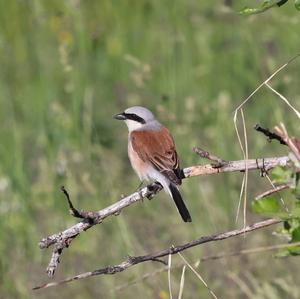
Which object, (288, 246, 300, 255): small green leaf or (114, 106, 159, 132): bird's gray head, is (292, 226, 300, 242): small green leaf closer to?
(288, 246, 300, 255): small green leaf

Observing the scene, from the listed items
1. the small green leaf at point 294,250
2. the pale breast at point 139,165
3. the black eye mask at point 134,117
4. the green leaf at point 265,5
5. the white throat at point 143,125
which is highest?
the green leaf at point 265,5

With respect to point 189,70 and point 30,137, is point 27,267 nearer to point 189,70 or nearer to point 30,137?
point 30,137

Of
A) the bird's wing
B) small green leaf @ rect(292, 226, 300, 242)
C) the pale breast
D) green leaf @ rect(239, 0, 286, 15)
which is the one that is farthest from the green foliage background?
small green leaf @ rect(292, 226, 300, 242)

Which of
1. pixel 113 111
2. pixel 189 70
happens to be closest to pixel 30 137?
pixel 113 111

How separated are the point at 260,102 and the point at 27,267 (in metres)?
2.76

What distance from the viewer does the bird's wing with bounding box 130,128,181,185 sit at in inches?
194

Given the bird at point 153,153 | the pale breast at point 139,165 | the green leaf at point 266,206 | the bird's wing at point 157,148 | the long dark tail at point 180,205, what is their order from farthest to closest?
the pale breast at point 139,165, the bird's wing at point 157,148, the bird at point 153,153, the long dark tail at point 180,205, the green leaf at point 266,206

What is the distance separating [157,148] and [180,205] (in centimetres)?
63

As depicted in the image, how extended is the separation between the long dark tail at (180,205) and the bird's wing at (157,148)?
0.31 feet

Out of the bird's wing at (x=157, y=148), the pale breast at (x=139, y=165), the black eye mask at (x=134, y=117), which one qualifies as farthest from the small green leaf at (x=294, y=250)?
the black eye mask at (x=134, y=117)

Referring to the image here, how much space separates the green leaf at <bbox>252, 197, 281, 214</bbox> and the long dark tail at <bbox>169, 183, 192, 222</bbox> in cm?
245

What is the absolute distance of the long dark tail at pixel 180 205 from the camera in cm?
449

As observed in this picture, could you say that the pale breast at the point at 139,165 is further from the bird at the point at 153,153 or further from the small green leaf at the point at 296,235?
the small green leaf at the point at 296,235

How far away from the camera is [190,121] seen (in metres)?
6.42
